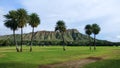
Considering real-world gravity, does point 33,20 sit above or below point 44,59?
above

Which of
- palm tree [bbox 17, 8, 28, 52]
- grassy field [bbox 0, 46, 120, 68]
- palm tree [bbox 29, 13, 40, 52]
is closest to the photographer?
grassy field [bbox 0, 46, 120, 68]

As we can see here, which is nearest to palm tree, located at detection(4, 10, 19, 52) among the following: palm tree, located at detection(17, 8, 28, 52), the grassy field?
Result: palm tree, located at detection(17, 8, 28, 52)

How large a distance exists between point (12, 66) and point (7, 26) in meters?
71.0

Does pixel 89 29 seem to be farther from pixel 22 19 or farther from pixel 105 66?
pixel 105 66

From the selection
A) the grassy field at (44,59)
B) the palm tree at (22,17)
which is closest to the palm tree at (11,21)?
the palm tree at (22,17)

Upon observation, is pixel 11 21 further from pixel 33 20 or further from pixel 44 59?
pixel 44 59

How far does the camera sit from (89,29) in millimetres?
170250

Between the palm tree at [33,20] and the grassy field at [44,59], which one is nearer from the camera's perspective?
the grassy field at [44,59]

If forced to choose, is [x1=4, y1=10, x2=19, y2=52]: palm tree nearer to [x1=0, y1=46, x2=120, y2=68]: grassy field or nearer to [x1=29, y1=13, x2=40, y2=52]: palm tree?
[x1=29, y1=13, x2=40, y2=52]: palm tree

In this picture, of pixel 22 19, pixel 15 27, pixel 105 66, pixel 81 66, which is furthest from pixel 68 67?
pixel 15 27

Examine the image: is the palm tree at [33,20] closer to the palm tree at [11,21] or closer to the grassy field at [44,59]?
the palm tree at [11,21]

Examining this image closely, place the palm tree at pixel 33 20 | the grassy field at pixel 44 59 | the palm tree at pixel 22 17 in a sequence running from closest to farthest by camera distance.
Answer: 1. the grassy field at pixel 44 59
2. the palm tree at pixel 22 17
3. the palm tree at pixel 33 20

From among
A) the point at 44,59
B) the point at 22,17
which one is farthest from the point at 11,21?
the point at 44,59

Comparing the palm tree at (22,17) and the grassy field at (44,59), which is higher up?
the palm tree at (22,17)
